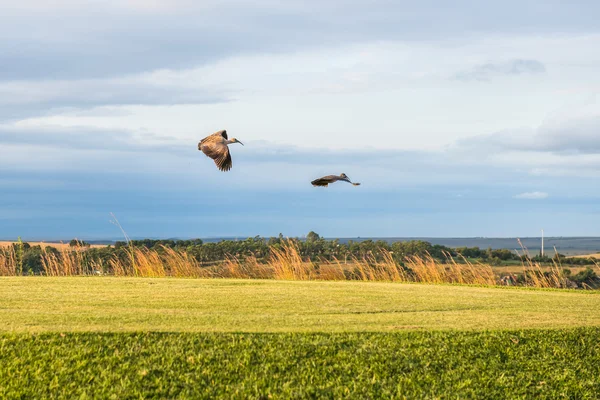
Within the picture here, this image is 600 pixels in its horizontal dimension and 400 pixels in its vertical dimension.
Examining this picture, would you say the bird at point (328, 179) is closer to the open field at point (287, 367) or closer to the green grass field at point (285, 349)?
the green grass field at point (285, 349)

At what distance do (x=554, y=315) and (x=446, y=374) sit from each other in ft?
9.41

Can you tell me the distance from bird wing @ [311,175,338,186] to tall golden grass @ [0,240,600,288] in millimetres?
6410

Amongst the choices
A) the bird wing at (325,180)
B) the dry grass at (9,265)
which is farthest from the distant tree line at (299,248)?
the bird wing at (325,180)

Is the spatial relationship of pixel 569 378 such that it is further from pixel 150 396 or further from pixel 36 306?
pixel 36 306

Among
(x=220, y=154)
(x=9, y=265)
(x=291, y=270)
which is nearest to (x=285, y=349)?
(x=220, y=154)

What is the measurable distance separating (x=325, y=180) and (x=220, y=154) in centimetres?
187

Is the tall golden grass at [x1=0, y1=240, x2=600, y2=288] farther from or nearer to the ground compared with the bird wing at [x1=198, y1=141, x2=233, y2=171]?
nearer to the ground

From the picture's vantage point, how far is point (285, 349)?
581 centimetres

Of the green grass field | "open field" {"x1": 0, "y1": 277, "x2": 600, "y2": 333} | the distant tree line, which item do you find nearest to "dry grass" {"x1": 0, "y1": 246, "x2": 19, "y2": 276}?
the distant tree line

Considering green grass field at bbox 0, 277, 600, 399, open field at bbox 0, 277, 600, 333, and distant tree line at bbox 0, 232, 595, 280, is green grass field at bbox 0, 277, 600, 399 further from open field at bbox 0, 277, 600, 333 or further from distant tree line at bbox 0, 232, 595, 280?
distant tree line at bbox 0, 232, 595, 280

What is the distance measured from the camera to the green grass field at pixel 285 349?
520 centimetres

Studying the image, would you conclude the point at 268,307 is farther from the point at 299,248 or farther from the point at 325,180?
the point at 299,248

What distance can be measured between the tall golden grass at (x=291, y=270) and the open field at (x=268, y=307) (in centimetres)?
306

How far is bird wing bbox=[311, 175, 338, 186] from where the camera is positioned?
7605 millimetres
